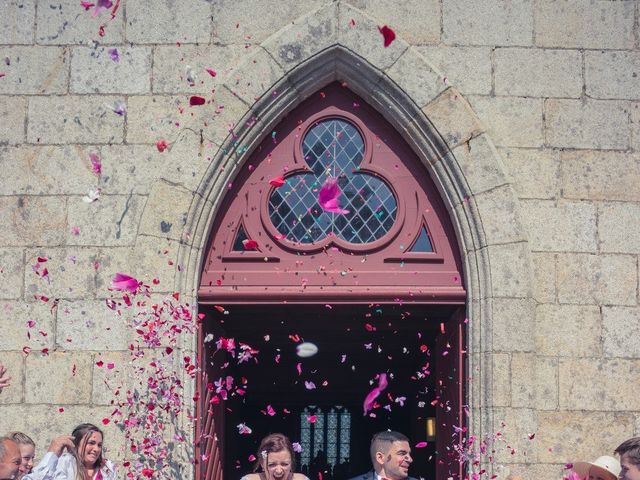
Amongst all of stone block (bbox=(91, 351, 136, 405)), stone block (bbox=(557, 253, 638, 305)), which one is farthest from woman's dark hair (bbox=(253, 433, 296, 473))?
stone block (bbox=(557, 253, 638, 305))

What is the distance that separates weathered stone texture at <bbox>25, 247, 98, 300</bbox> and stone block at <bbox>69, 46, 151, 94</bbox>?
3.39 feet

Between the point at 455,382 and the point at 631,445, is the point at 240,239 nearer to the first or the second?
the point at 455,382

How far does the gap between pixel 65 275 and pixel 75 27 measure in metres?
1.58

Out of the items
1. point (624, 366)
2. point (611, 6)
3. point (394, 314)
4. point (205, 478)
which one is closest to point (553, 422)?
point (624, 366)

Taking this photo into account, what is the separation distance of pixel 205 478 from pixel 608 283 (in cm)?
277

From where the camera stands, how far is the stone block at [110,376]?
283 inches

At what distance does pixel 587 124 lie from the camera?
24.6 feet

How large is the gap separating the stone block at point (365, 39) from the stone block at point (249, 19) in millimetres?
229

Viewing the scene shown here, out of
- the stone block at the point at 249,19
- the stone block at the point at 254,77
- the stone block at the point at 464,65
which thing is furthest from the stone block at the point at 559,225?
the stone block at the point at 249,19

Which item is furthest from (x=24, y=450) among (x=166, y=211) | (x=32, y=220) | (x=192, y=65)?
(x=192, y=65)

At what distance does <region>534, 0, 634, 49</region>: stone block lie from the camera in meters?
7.57

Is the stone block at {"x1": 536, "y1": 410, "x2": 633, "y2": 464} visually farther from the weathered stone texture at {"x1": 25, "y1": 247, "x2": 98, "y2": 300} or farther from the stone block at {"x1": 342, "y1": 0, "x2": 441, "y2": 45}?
the weathered stone texture at {"x1": 25, "y1": 247, "x2": 98, "y2": 300}

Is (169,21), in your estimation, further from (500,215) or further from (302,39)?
(500,215)

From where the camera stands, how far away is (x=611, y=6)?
7613 mm
